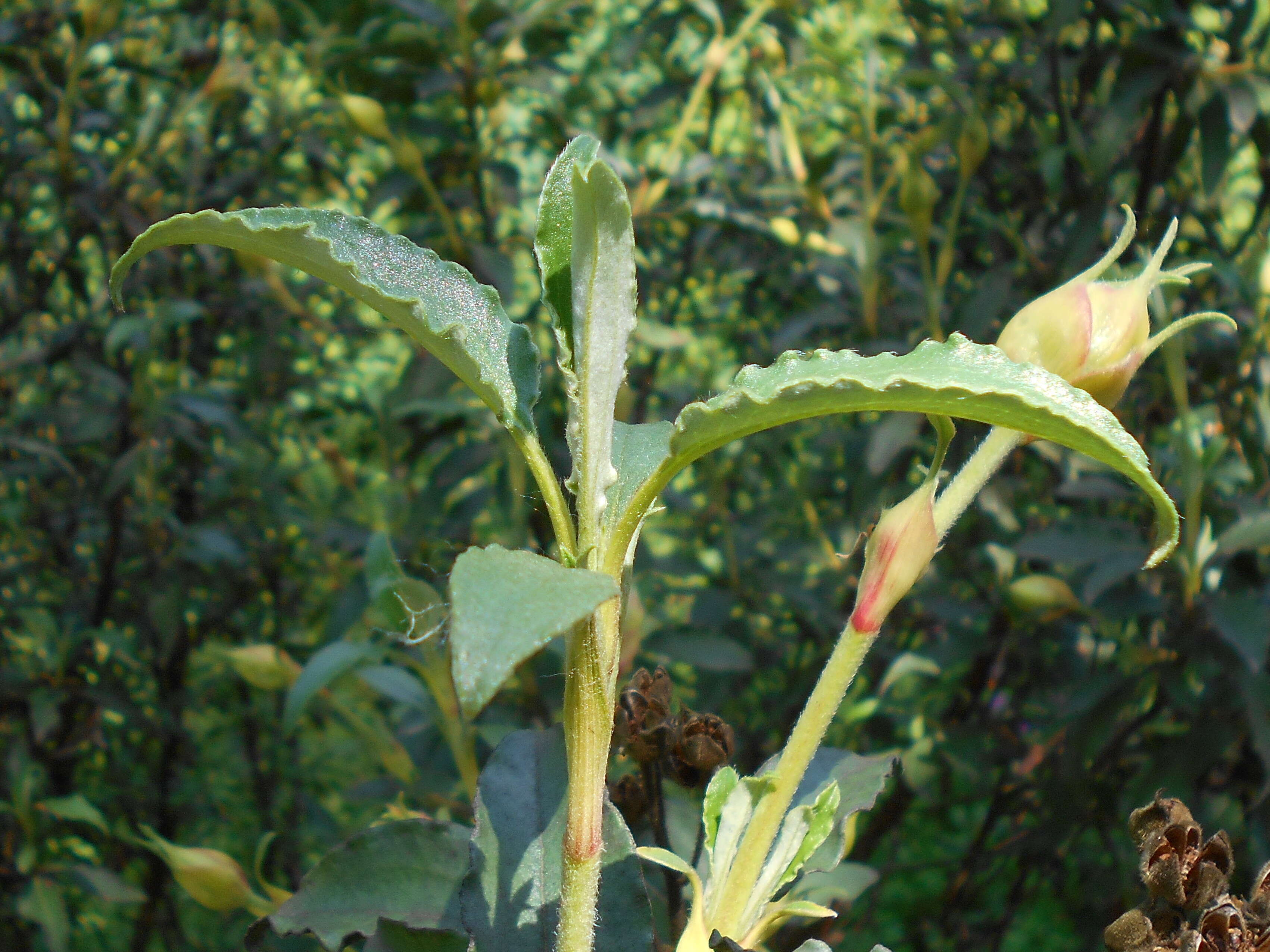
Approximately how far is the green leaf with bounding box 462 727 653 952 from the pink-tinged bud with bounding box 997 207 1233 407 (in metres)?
0.26

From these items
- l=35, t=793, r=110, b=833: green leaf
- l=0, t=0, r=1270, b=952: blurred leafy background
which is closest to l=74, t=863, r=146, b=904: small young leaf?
l=0, t=0, r=1270, b=952: blurred leafy background

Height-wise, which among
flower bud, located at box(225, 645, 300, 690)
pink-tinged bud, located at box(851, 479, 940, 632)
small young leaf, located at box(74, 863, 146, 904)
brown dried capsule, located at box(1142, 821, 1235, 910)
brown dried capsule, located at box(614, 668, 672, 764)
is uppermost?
pink-tinged bud, located at box(851, 479, 940, 632)

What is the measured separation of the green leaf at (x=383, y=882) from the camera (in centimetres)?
50

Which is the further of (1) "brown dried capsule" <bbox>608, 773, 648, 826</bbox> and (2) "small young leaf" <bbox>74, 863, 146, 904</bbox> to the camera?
(2) "small young leaf" <bbox>74, 863, 146, 904</bbox>

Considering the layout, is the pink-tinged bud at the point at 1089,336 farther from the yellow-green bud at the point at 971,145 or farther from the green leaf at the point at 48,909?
the green leaf at the point at 48,909

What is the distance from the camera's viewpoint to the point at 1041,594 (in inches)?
44.5

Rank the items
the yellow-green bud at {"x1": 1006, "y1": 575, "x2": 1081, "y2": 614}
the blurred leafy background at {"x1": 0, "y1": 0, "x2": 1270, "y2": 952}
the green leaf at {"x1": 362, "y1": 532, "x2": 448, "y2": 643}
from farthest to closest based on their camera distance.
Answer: the blurred leafy background at {"x1": 0, "y1": 0, "x2": 1270, "y2": 952} < the yellow-green bud at {"x1": 1006, "y1": 575, "x2": 1081, "y2": 614} < the green leaf at {"x1": 362, "y1": 532, "x2": 448, "y2": 643}

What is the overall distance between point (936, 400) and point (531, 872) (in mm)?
283

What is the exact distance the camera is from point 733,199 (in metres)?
1.66

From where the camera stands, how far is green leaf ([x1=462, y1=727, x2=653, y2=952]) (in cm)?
45

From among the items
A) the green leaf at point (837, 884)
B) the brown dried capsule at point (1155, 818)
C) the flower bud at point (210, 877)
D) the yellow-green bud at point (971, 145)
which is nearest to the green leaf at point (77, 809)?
the flower bud at point (210, 877)

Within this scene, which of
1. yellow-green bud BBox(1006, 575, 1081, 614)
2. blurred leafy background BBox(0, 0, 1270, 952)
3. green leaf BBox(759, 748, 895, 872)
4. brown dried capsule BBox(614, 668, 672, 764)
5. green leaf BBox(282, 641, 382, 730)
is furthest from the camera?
blurred leafy background BBox(0, 0, 1270, 952)

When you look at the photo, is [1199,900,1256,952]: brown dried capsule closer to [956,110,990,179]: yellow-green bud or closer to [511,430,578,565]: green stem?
[511,430,578,565]: green stem

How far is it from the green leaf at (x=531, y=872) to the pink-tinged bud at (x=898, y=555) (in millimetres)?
147
